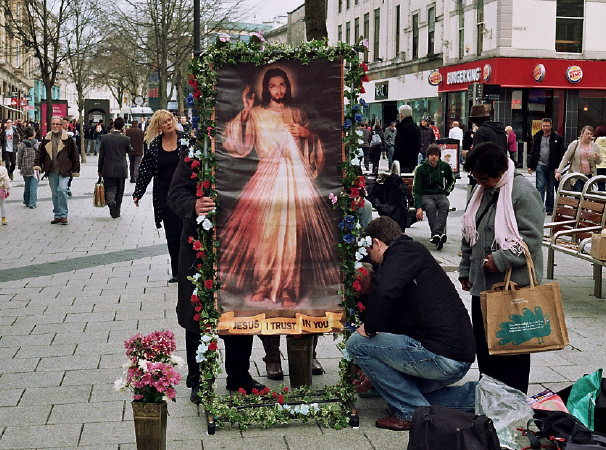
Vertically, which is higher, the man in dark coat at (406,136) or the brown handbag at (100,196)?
the man in dark coat at (406,136)

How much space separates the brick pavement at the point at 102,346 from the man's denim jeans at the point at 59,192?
1.38 m

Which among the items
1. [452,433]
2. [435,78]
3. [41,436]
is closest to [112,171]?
[41,436]

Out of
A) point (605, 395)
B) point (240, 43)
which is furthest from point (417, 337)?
point (240, 43)

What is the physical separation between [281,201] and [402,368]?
1.22 m

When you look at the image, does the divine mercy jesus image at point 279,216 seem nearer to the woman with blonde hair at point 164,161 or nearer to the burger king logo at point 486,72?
the woman with blonde hair at point 164,161

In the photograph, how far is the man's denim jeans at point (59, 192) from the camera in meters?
14.5

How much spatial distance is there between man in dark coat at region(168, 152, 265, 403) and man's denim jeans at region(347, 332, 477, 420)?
2.51 ft

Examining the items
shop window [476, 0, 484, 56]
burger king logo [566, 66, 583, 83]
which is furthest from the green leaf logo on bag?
shop window [476, 0, 484, 56]

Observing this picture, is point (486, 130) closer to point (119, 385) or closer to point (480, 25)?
point (119, 385)

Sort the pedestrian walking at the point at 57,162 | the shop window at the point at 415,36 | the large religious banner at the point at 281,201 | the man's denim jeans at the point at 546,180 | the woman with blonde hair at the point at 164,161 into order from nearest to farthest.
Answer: the large religious banner at the point at 281,201
the woman with blonde hair at the point at 164,161
the pedestrian walking at the point at 57,162
the man's denim jeans at the point at 546,180
the shop window at the point at 415,36

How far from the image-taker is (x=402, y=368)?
502cm

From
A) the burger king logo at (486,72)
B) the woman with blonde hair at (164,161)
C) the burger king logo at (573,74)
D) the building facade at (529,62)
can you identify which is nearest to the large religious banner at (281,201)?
the woman with blonde hair at (164,161)

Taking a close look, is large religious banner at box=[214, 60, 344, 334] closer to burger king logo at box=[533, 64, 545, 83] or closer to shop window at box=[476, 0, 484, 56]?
burger king logo at box=[533, 64, 545, 83]

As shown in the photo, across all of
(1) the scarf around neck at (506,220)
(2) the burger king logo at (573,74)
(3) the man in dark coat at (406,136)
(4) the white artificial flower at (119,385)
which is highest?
(2) the burger king logo at (573,74)
